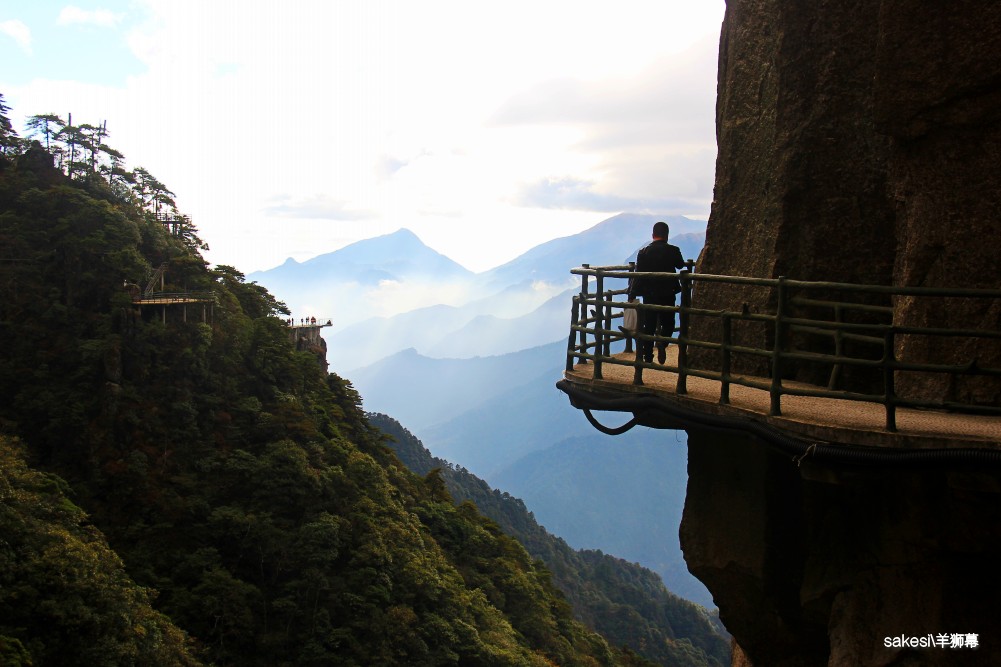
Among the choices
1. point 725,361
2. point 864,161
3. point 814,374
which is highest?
point 864,161

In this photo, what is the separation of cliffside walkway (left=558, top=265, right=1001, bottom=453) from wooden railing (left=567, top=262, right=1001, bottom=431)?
0.04 ft

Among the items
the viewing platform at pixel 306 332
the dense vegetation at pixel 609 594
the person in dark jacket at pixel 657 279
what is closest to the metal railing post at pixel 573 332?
the person in dark jacket at pixel 657 279

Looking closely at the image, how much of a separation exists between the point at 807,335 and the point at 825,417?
81.2 inches

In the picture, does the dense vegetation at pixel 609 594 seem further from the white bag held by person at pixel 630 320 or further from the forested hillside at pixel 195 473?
the white bag held by person at pixel 630 320

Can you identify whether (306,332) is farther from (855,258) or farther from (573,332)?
(855,258)

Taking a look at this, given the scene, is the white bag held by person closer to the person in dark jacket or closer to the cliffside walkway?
the person in dark jacket

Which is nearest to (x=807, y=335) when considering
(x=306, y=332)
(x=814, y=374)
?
(x=814, y=374)

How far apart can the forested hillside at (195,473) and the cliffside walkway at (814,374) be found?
57.8 feet

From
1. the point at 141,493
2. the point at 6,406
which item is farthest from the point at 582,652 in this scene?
the point at 6,406

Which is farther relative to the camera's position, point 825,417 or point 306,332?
point 306,332

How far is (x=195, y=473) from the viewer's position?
33094 millimetres

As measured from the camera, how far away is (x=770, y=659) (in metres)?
8.27

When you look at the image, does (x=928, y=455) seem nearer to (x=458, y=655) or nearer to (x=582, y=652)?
(x=458, y=655)

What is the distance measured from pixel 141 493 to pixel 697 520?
2833cm
